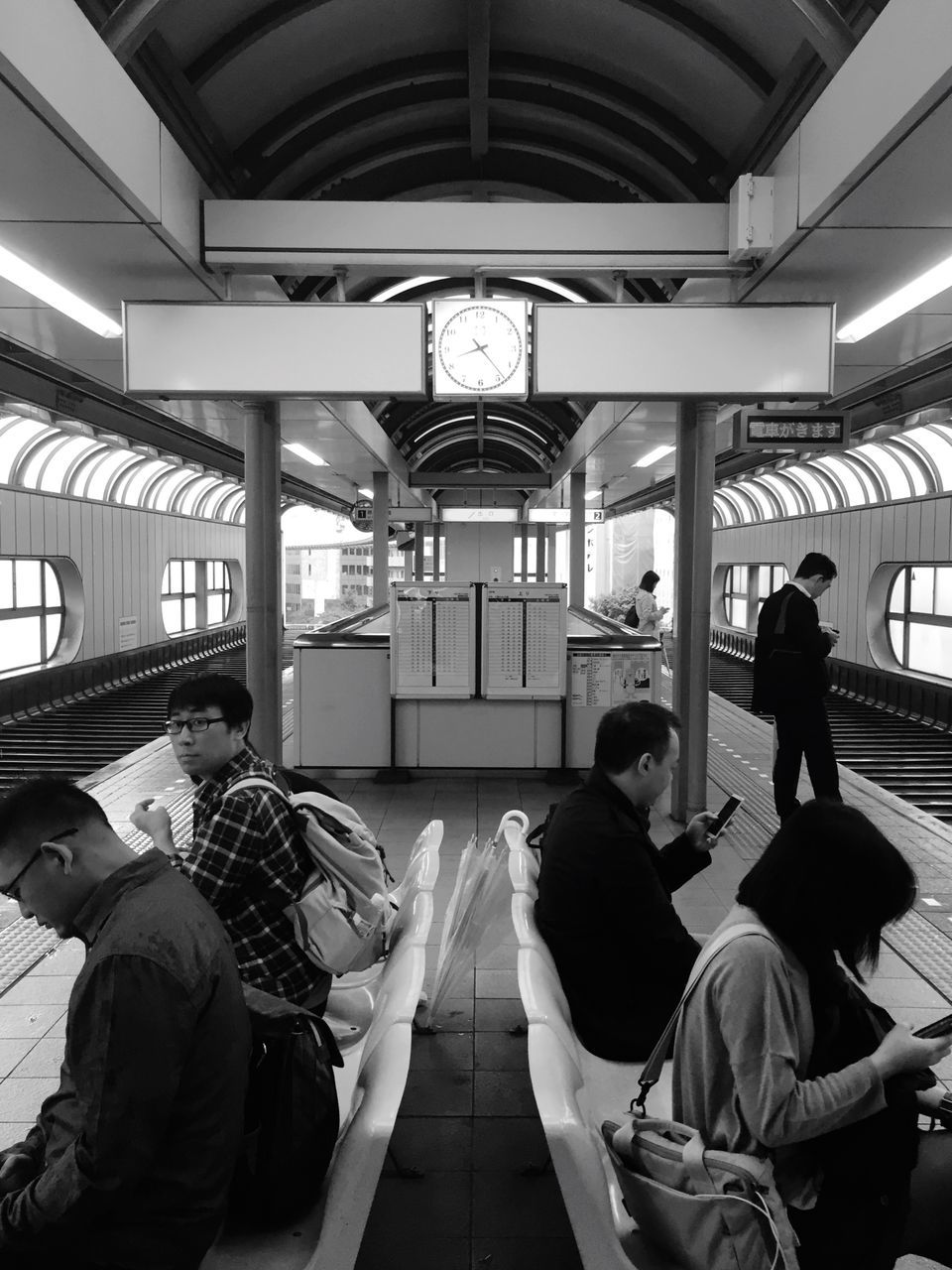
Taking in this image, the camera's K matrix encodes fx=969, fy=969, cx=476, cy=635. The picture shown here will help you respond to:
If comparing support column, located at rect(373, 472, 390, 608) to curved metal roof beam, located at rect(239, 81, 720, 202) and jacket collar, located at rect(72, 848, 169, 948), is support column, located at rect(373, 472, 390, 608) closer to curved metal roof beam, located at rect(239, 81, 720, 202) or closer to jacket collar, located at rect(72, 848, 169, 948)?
curved metal roof beam, located at rect(239, 81, 720, 202)

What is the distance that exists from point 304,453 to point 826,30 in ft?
31.6

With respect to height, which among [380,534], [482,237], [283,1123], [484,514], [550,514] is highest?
[482,237]

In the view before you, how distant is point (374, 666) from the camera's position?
8.05 metres

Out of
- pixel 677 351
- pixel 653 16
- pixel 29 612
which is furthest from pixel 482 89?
pixel 29 612

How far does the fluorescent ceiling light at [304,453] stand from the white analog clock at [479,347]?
7029mm

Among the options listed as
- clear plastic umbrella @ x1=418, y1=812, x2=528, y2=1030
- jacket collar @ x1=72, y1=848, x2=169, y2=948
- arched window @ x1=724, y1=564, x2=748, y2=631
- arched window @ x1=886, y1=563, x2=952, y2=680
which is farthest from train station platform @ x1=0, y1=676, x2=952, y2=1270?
arched window @ x1=724, y1=564, x2=748, y2=631

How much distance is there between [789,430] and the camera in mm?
6938

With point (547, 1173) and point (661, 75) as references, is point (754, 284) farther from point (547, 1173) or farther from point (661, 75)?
point (547, 1173)

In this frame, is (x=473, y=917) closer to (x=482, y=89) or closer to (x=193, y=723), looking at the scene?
(x=193, y=723)

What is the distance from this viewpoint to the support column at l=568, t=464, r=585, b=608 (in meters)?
15.6

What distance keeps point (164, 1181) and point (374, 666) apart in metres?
6.41

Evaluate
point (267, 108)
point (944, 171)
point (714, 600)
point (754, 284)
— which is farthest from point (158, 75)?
point (714, 600)

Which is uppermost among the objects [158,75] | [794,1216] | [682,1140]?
[158,75]

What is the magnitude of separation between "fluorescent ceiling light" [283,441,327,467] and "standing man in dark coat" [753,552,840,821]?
687cm
